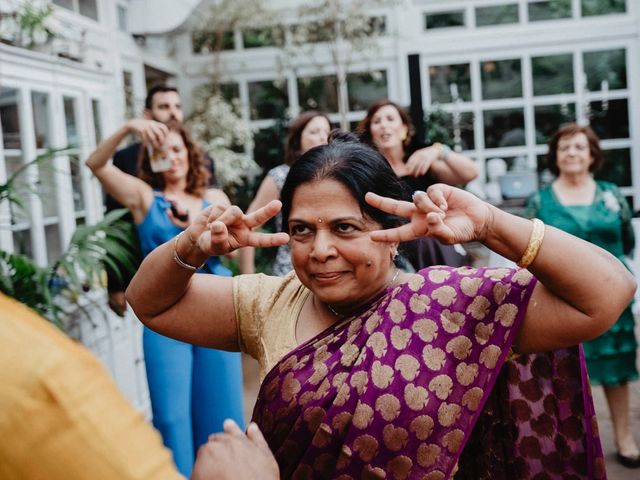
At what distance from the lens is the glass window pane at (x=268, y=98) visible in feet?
29.2

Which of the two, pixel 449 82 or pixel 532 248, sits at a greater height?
pixel 449 82

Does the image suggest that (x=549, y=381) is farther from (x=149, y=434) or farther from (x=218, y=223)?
(x=149, y=434)

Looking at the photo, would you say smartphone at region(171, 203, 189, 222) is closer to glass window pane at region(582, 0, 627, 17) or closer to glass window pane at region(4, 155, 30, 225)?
glass window pane at region(4, 155, 30, 225)

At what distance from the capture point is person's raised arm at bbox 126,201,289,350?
160 cm

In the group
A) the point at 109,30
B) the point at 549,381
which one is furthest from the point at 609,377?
the point at 109,30

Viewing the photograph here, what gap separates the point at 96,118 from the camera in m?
5.13

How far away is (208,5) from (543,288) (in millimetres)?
7512

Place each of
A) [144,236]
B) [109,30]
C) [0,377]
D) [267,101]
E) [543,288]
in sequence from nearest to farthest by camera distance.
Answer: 1. [0,377]
2. [543,288]
3. [144,236]
4. [109,30]
5. [267,101]

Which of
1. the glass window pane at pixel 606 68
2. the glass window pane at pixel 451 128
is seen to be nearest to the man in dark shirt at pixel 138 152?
the glass window pane at pixel 451 128

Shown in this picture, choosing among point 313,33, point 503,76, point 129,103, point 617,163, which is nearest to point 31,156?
point 129,103

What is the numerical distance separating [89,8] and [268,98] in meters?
3.40

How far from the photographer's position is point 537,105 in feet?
28.7

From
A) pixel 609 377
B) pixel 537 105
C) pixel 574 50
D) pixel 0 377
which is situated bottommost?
pixel 609 377

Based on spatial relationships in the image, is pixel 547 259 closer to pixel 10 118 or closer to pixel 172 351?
pixel 172 351
